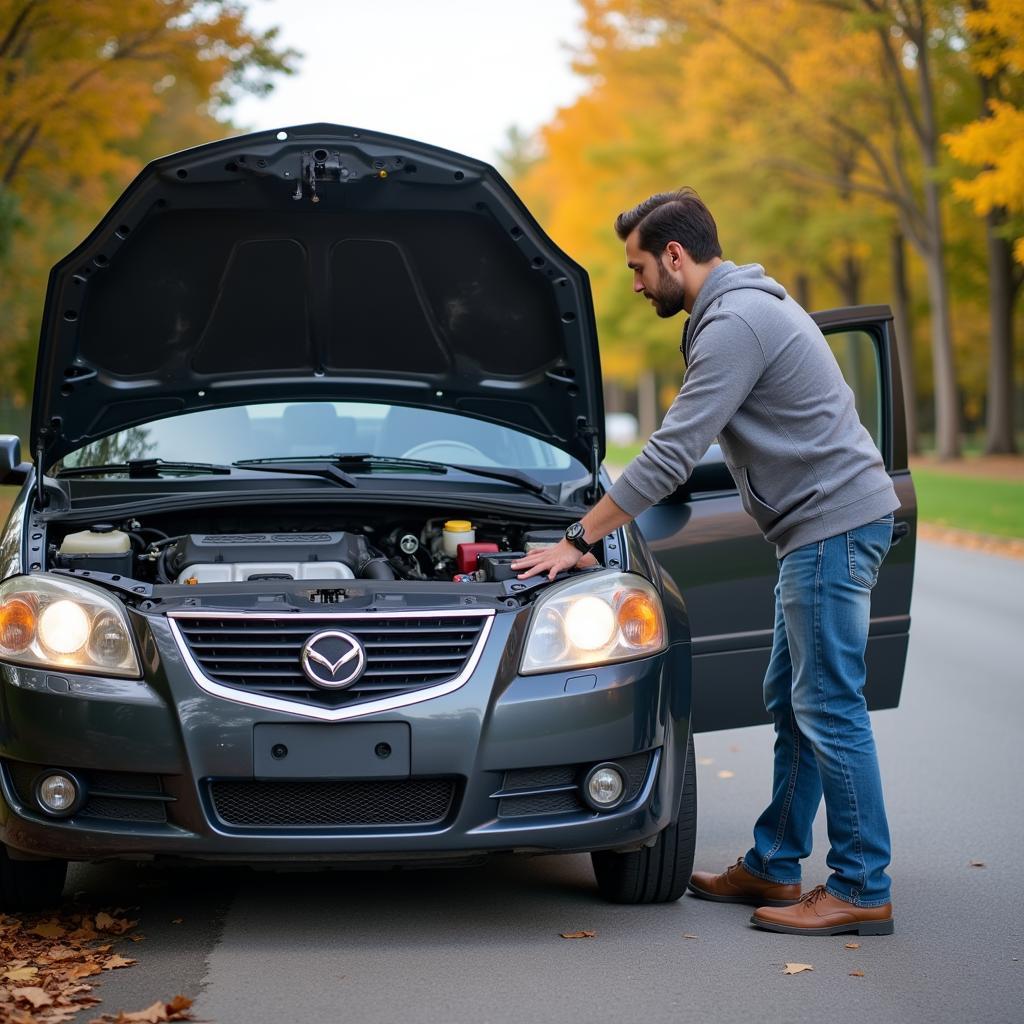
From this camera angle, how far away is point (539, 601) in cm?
441

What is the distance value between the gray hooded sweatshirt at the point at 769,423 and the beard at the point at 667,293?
5cm

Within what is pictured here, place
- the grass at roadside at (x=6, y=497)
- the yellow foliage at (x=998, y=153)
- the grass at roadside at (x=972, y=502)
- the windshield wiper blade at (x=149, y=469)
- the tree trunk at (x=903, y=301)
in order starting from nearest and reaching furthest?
the windshield wiper blade at (x=149, y=469)
the grass at roadside at (x=972, y=502)
the yellow foliage at (x=998, y=153)
the grass at roadside at (x=6, y=497)
the tree trunk at (x=903, y=301)

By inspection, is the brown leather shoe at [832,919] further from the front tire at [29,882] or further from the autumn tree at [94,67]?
the autumn tree at [94,67]

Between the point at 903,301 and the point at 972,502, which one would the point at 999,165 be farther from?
the point at 903,301

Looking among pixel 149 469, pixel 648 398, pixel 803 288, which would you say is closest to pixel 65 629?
pixel 149 469

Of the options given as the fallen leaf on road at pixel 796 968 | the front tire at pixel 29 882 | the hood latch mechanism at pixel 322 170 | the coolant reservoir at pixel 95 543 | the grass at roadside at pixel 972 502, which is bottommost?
the grass at roadside at pixel 972 502

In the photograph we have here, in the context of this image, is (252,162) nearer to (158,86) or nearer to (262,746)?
(262,746)

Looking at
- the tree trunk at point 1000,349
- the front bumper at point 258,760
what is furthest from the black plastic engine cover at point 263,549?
Result: the tree trunk at point 1000,349

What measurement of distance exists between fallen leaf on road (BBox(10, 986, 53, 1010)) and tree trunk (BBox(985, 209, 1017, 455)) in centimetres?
2850

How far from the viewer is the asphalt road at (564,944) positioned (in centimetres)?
388

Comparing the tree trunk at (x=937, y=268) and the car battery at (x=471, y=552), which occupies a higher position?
the tree trunk at (x=937, y=268)

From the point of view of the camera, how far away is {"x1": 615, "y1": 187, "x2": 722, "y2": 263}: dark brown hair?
15.1 ft

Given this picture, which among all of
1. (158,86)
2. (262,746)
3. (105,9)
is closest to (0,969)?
(262,746)

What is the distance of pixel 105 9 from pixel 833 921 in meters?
18.2
